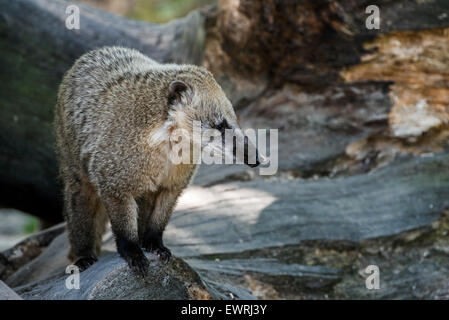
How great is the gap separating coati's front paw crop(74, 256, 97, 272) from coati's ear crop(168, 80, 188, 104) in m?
1.67

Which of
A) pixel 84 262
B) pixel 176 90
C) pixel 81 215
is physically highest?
pixel 176 90

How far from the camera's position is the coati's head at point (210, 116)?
4.20 metres

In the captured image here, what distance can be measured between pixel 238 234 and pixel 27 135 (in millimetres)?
3066

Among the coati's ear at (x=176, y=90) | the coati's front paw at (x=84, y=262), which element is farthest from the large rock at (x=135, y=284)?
the coati's ear at (x=176, y=90)

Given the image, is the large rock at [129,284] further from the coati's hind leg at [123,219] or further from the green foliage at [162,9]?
the green foliage at [162,9]

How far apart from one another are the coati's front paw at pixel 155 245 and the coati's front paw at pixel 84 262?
58 centimetres

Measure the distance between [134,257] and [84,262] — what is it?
40.3 inches

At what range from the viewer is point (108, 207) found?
4504 mm

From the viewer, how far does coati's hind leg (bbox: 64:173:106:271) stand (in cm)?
508

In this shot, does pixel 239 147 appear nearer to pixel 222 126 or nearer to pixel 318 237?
pixel 222 126

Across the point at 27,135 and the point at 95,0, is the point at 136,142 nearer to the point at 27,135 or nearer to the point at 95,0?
the point at 27,135

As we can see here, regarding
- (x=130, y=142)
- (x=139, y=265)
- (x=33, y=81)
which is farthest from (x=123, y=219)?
(x=33, y=81)

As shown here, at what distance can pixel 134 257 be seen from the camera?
4176 mm
